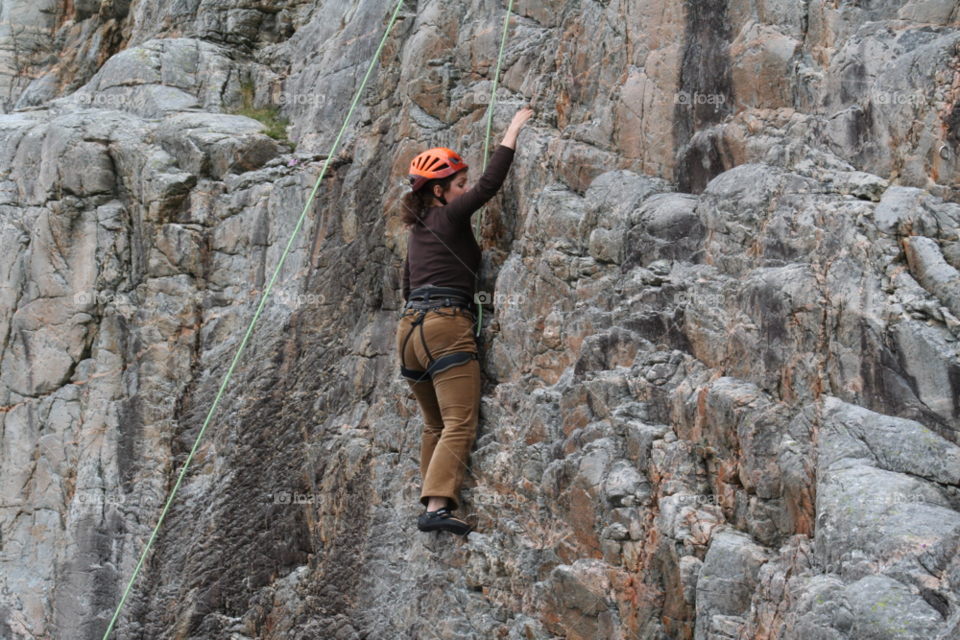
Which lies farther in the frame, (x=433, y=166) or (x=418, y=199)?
(x=418, y=199)

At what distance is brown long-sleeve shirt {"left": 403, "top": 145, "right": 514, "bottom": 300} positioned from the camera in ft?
21.7

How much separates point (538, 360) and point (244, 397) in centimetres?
355

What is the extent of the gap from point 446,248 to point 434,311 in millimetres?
503

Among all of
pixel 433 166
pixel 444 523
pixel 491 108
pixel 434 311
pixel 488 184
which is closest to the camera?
pixel 488 184

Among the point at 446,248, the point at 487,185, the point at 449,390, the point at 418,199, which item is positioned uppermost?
the point at 487,185

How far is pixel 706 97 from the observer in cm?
582

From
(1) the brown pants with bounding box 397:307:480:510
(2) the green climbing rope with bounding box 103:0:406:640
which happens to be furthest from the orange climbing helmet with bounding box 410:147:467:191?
(2) the green climbing rope with bounding box 103:0:406:640

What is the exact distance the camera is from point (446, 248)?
6.75m

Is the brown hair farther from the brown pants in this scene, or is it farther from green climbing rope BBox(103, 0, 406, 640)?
green climbing rope BBox(103, 0, 406, 640)

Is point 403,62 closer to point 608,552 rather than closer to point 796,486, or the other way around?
point 608,552

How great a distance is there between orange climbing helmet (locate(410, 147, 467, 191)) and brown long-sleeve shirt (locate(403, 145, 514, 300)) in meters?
0.23

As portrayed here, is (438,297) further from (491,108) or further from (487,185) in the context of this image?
(491,108)

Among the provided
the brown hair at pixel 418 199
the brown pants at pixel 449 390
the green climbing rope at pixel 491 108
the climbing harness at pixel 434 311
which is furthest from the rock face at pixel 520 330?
the brown hair at pixel 418 199

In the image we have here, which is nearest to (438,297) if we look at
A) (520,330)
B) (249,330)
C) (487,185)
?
(520,330)
